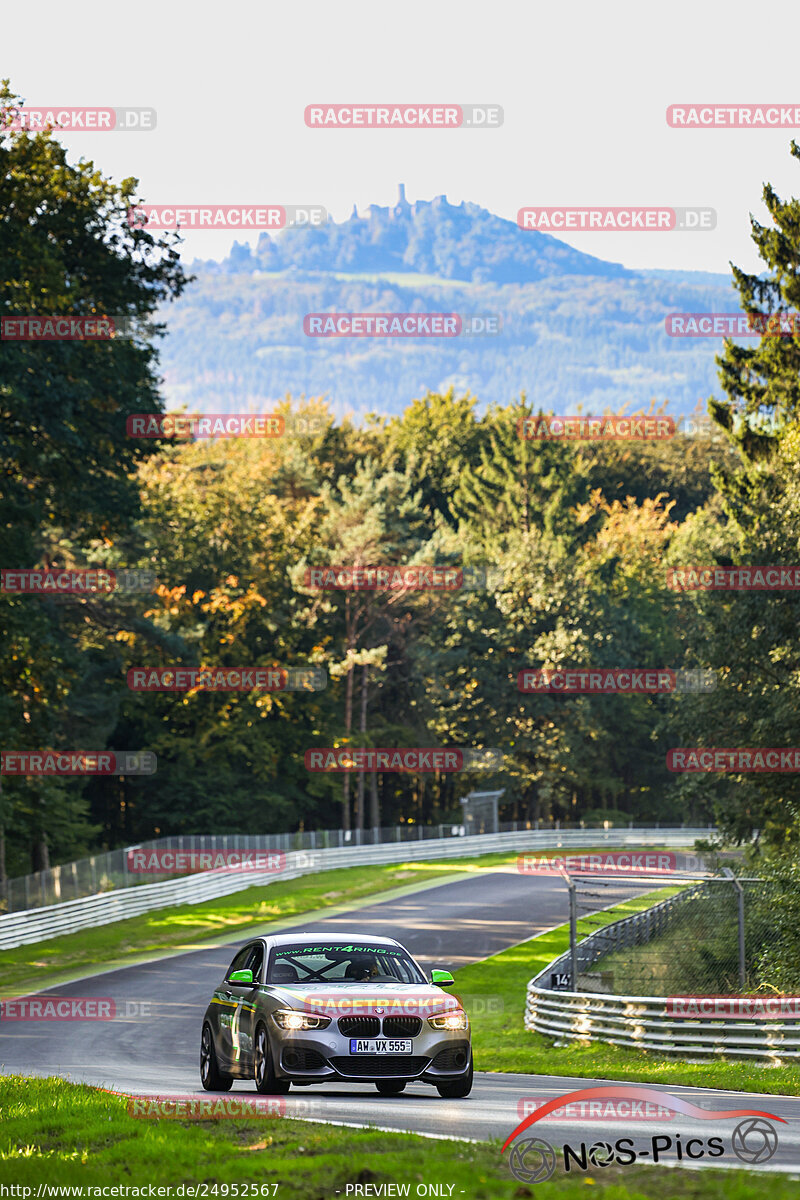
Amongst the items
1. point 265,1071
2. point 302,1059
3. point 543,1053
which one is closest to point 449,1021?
point 302,1059

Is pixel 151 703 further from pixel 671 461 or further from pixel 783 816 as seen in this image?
pixel 671 461

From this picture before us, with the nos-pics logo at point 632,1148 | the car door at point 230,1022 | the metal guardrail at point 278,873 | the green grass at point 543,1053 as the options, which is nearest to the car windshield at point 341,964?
the car door at point 230,1022

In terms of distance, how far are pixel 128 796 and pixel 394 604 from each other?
17.3 m

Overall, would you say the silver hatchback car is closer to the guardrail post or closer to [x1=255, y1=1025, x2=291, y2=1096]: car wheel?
[x1=255, y1=1025, x2=291, y2=1096]: car wheel

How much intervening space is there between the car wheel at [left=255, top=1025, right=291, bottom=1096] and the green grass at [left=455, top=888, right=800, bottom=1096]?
5.78 metres

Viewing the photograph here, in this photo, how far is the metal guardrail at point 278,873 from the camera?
122 feet

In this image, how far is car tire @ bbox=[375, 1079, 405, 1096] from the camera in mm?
11156

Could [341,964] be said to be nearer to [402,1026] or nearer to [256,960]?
[256,960]

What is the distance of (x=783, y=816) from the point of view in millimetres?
35312

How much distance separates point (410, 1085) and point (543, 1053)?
8.10 m

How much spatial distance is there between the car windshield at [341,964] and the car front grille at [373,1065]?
91 centimetres

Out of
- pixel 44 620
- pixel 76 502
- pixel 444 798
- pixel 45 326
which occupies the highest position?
pixel 45 326

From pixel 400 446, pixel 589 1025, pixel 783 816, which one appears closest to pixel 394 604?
pixel 400 446

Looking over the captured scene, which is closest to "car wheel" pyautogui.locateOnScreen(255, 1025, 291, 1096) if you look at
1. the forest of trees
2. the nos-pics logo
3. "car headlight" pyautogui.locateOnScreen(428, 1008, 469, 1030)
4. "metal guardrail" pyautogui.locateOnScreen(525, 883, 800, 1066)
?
"car headlight" pyautogui.locateOnScreen(428, 1008, 469, 1030)
